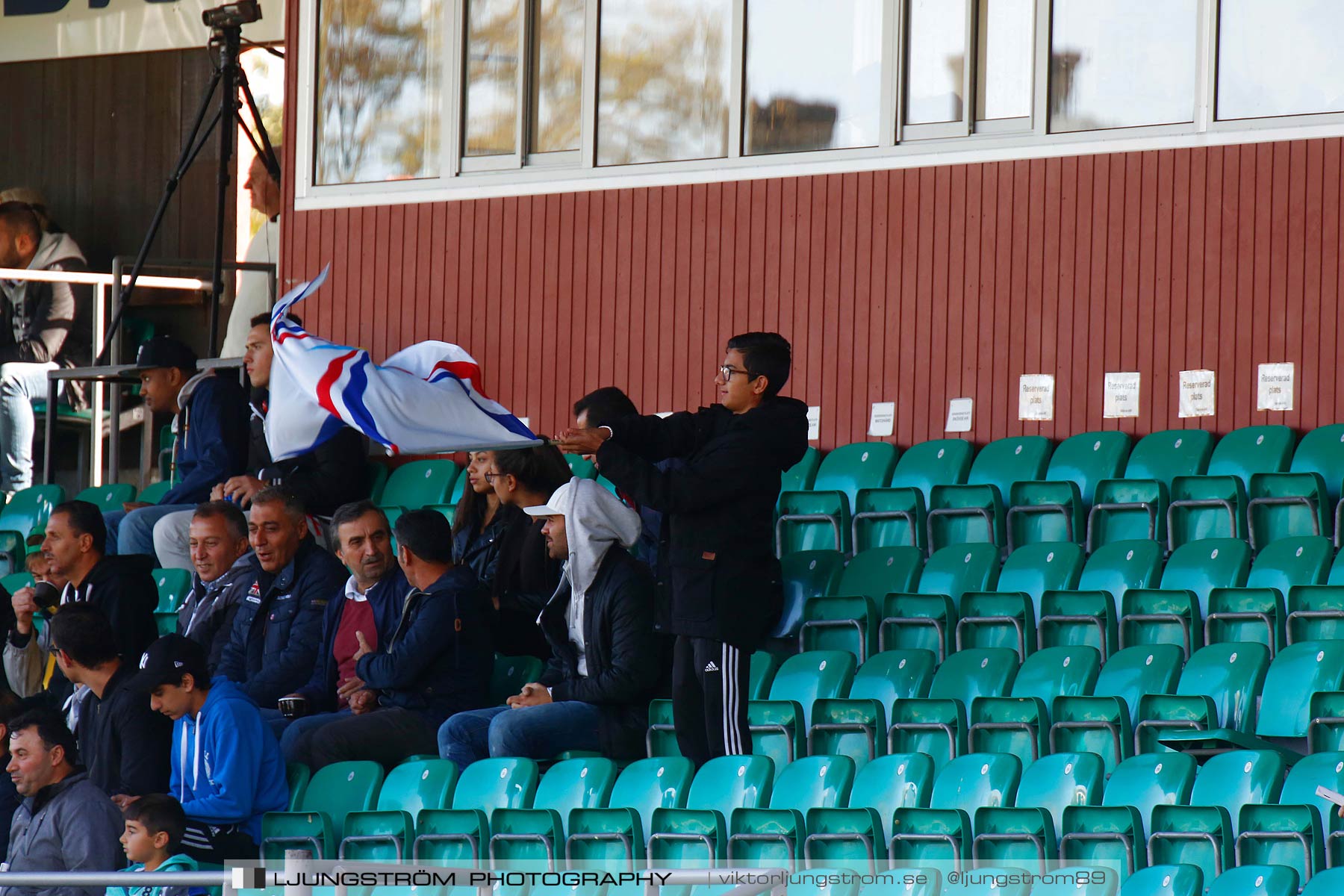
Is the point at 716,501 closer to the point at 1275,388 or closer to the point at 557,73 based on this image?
the point at 1275,388

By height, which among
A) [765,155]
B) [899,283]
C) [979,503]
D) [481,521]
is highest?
[765,155]

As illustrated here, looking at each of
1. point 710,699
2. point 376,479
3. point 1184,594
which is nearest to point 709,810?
point 710,699

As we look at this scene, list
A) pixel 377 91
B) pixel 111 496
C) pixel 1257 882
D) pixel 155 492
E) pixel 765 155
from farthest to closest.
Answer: pixel 377 91
pixel 111 496
pixel 155 492
pixel 765 155
pixel 1257 882

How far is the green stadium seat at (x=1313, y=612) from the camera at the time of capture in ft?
21.0

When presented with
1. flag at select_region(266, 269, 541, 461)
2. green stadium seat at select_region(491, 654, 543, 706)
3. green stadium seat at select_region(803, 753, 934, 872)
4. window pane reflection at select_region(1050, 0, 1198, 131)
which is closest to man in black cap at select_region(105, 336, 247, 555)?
flag at select_region(266, 269, 541, 461)

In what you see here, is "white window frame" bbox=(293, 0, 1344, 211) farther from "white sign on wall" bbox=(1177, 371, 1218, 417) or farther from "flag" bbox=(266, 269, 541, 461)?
"flag" bbox=(266, 269, 541, 461)

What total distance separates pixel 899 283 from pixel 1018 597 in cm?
244

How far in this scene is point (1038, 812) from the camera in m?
5.51

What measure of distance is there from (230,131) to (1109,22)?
4.42 meters

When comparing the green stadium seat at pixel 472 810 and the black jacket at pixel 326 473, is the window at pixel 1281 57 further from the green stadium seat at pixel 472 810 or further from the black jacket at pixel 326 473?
the green stadium seat at pixel 472 810

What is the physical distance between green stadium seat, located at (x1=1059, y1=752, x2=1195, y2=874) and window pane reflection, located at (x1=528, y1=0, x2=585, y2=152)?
4800mm

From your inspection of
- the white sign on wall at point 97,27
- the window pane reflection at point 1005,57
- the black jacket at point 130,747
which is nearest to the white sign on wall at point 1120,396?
the window pane reflection at point 1005,57

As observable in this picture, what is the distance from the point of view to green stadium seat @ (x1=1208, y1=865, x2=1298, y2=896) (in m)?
4.97

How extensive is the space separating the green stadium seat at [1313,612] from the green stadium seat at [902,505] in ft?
5.17
